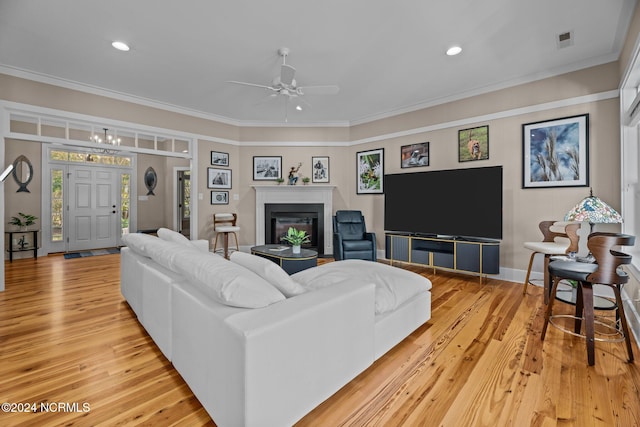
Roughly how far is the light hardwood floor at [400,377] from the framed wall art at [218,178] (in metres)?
3.27

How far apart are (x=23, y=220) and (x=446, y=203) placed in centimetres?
743

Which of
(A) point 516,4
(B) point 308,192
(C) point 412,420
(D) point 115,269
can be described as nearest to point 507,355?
(C) point 412,420

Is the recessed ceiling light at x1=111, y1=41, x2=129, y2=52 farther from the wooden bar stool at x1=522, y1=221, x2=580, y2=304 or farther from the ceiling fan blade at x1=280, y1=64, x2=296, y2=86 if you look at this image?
the wooden bar stool at x1=522, y1=221, x2=580, y2=304

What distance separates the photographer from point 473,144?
14.1 feet

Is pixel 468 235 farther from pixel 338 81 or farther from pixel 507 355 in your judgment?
pixel 338 81

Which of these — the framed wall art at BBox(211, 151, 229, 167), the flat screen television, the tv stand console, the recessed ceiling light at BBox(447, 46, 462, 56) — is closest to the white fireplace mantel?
the framed wall art at BBox(211, 151, 229, 167)

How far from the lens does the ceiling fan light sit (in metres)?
3.13

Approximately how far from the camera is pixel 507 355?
2023 millimetres

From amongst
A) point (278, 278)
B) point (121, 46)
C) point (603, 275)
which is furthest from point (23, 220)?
point (603, 275)

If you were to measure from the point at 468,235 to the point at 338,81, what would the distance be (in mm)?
2820

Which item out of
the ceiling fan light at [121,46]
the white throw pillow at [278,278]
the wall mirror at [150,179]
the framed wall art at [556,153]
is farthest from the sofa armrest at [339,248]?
the wall mirror at [150,179]

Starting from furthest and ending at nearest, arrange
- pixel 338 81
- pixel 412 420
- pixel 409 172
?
1. pixel 409 172
2. pixel 338 81
3. pixel 412 420

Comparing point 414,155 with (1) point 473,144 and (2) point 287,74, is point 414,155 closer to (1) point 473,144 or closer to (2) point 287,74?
(1) point 473,144

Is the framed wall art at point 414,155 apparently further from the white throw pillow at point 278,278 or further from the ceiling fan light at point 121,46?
the ceiling fan light at point 121,46
